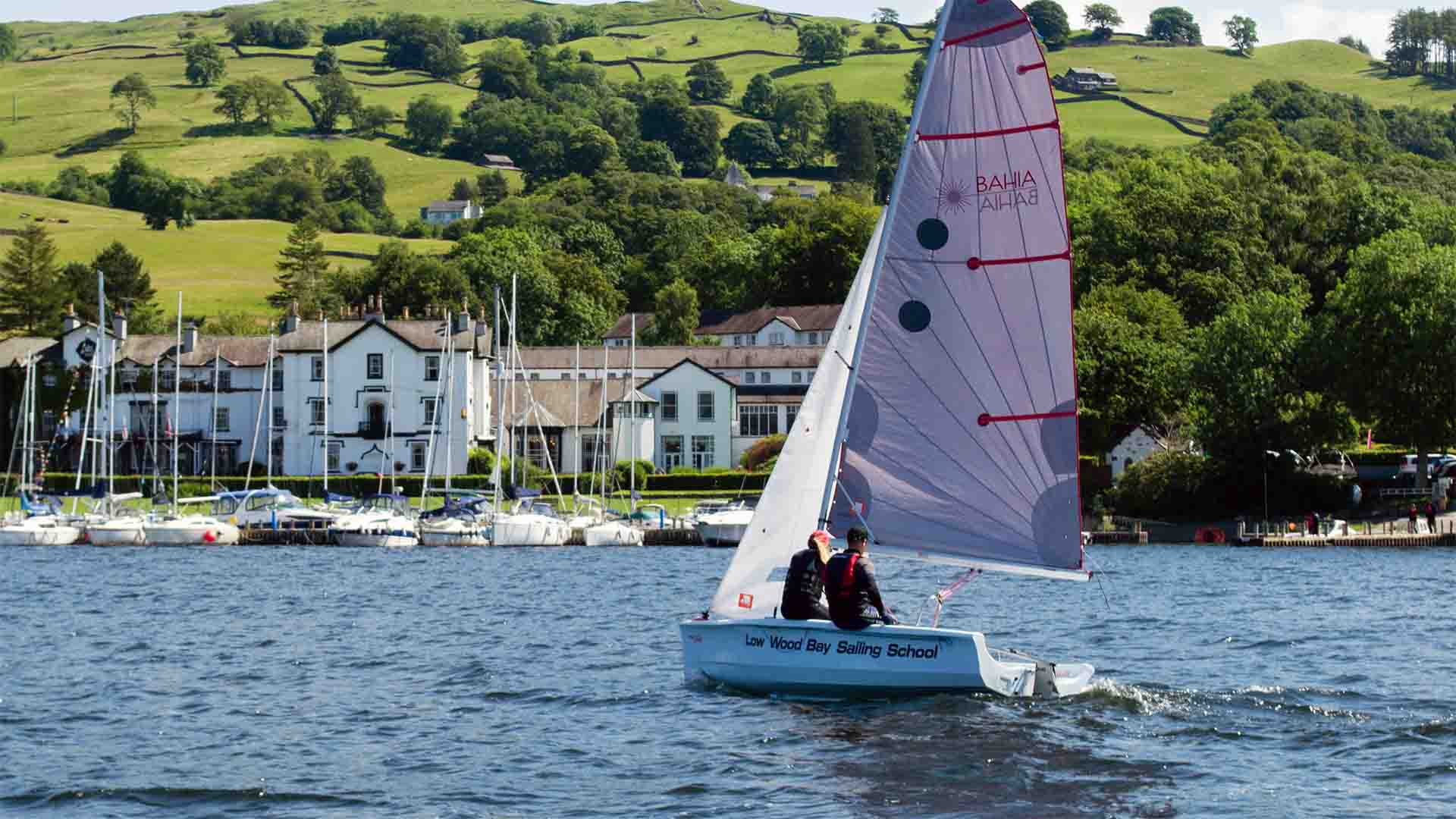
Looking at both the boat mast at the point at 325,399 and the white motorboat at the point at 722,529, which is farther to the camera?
the boat mast at the point at 325,399

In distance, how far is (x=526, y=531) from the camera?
7644 centimetres

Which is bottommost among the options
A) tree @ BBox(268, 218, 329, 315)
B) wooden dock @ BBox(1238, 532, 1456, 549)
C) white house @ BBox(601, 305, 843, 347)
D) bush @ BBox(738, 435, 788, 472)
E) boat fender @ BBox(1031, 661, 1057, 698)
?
wooden dock @ BBox(1238, 532, 1456, 549)

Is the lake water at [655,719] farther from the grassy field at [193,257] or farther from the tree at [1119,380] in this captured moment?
the grassy field at [193,257]

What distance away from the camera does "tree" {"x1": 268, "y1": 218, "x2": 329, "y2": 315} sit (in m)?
166

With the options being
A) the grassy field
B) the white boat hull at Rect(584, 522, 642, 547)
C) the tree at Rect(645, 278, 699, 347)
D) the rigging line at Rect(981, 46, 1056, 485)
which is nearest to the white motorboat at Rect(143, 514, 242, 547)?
the white boat hull at Rect(584, 522, 642, 547)

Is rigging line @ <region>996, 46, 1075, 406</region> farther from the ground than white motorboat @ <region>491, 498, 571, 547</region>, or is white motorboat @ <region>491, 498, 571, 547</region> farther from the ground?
rigging line @ <region>996, 46, 1075, 406</region>

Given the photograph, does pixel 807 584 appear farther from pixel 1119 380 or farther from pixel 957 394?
pixel 1119 380

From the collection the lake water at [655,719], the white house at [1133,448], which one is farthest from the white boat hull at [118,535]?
the white house at [1133,448]

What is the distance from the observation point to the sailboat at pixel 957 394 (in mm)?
24656

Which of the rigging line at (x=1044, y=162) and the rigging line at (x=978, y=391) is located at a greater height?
the rigging line at (x=1044, y=162)

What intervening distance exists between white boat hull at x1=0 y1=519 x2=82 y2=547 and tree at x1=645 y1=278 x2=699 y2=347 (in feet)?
275

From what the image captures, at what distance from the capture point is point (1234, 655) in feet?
110

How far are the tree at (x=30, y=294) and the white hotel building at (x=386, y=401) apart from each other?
28.6 meters

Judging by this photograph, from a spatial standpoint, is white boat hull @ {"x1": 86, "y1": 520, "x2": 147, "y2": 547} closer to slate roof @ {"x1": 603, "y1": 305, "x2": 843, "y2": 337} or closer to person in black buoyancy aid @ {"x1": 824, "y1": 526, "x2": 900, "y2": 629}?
person in black buoyancy aid @ {"x1": 824, "y1": 526, "x2": 900, "y2": 629}
